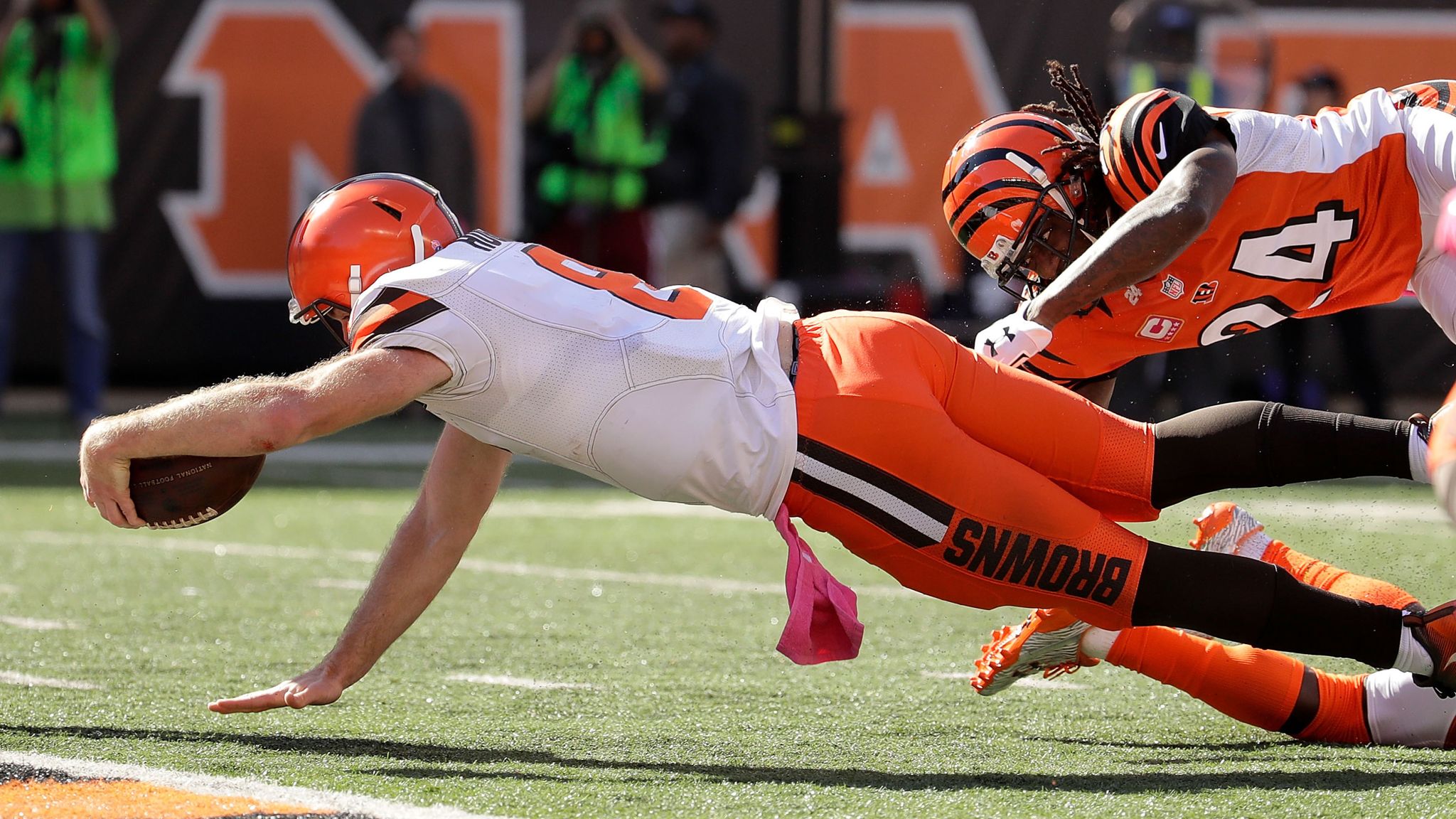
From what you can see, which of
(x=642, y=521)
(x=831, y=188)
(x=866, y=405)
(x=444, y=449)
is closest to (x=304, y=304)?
(x=444, y=449)

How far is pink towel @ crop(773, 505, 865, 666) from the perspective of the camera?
9.87 ft

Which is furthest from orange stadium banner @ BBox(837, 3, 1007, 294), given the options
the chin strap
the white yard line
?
the chin strap

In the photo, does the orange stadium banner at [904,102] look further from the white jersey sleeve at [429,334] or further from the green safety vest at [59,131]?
the white jersey sleeve at [429,334]

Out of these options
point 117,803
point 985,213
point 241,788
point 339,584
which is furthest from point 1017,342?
point 339,584

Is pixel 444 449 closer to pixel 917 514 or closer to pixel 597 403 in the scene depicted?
pixel 597 403

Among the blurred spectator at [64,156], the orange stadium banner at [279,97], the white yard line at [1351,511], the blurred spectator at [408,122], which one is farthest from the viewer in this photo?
the orange stadium banner at [279,97]

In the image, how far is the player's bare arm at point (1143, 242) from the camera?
135 inches

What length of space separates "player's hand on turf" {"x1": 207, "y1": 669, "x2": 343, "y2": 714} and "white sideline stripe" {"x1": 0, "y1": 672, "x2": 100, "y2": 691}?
46cm

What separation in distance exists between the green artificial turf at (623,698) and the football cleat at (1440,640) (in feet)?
0.56

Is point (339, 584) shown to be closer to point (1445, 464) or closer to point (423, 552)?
point (423, 552)

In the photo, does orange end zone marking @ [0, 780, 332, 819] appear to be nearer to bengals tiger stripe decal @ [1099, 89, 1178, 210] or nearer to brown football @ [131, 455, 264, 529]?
brown football @ [131, 455, 264, 529]

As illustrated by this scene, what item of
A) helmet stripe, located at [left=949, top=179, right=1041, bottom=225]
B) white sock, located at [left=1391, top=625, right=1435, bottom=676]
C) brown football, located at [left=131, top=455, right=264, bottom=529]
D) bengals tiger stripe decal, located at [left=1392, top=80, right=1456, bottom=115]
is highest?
bengals tiger stripe decal, located at [left=1392, top=80, right=1456, bottom=115]

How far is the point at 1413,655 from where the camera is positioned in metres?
3.07

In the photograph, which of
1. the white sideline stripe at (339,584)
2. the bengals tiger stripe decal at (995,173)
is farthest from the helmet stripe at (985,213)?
the white sideline stripe at (339,584)
